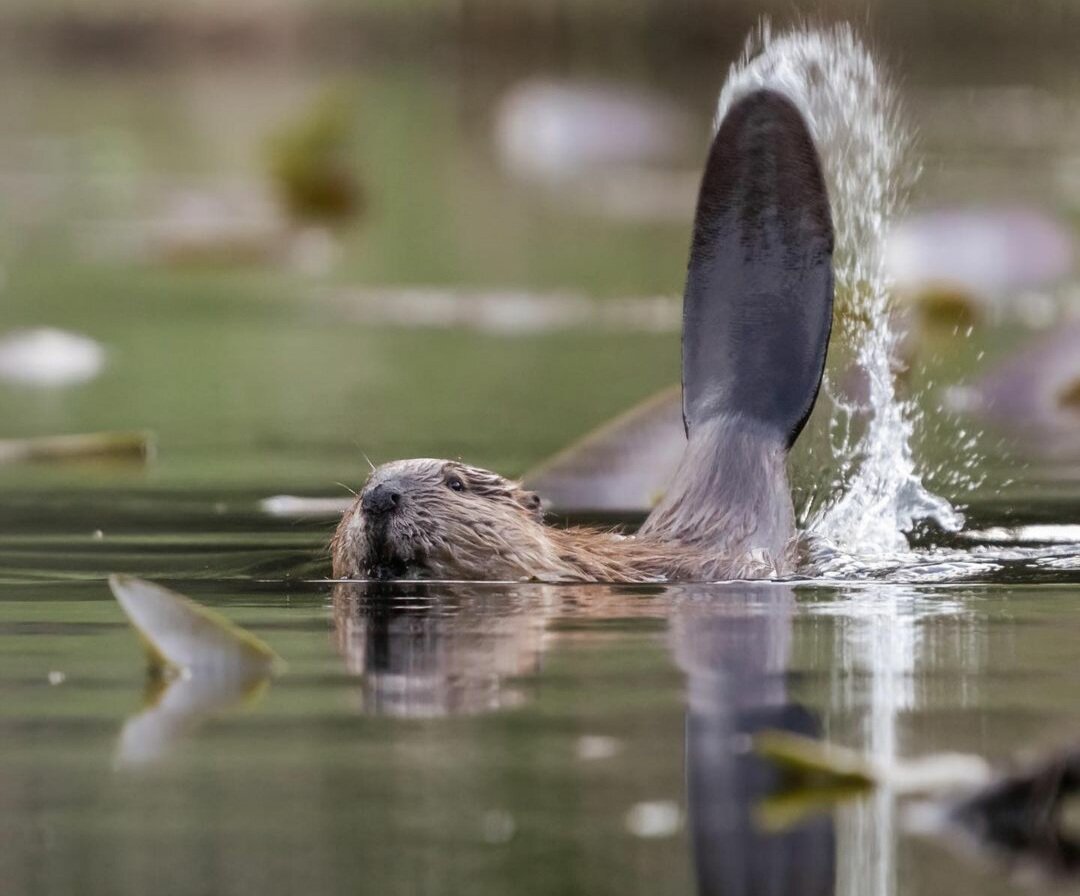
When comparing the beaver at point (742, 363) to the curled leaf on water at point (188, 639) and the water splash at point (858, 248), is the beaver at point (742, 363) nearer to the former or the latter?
the water splash at point (858, 248)

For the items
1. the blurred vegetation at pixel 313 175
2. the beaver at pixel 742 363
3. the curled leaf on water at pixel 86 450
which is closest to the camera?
the beaver at pixel 742 363

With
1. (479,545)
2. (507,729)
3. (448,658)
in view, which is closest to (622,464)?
(479,545)

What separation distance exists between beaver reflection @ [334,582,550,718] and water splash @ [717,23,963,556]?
1092 mm

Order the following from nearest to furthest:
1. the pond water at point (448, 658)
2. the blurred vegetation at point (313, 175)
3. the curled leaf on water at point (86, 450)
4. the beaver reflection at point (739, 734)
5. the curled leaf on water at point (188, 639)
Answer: the beaver reflection at point (739, 734), the pond water at point (448, 658), the curled leaf on water at point (188, 639), the curled leaf on water at point (86, 450), the blurred vegetation at point (313, 175)

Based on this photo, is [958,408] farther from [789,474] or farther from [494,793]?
[494,793]

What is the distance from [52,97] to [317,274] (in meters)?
10.9

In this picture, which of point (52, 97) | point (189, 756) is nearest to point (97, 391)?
point (189, 756)

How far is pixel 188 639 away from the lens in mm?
4488

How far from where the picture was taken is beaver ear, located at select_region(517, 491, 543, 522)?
230 inches

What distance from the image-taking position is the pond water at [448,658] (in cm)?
331

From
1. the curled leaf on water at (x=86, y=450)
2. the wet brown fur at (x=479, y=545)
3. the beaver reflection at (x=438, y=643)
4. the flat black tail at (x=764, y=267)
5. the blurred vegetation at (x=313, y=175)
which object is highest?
the blurred vegetation at (x=313, y=175)

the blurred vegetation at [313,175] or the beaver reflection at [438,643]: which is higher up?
the blurred vegetation at [313,175]

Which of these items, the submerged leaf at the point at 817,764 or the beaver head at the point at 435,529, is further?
the beaver head at the point at 435,529

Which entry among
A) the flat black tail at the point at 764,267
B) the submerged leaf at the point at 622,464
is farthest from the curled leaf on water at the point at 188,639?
the submerged leaf at the point at 622,464
